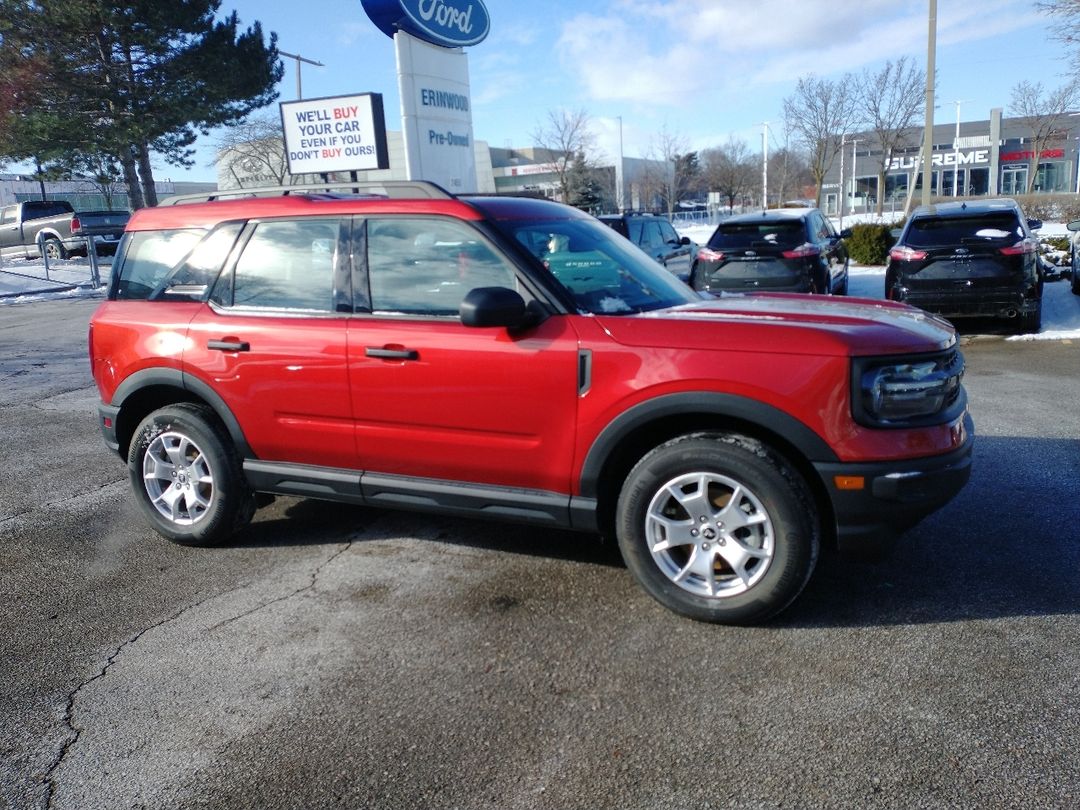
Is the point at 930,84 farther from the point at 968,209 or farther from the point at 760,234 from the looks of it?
the point at 760,234

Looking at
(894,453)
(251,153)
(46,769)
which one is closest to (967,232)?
(894,453)

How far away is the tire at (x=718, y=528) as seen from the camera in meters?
3.33

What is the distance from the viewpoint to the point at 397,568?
4277mm

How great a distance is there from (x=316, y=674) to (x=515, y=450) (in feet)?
4.09

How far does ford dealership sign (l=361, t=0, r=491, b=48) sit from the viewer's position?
42.3ft

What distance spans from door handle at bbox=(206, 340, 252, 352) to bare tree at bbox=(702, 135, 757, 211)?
188ft

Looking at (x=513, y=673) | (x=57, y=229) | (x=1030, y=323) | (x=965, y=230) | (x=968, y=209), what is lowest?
(x=513, y=673)

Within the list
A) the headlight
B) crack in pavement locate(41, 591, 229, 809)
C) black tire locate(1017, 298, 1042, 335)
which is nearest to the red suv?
the headlight

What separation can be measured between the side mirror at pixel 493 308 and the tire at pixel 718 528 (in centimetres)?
83

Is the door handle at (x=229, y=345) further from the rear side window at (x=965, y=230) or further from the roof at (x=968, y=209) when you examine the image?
the roof at (x=968, y=209)

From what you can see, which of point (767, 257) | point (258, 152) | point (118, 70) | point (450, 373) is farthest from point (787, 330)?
point (258, 152)

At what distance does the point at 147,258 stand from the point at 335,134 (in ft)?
36.1

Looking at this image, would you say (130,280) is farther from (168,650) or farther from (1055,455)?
(1055,455)

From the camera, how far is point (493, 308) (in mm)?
3504
